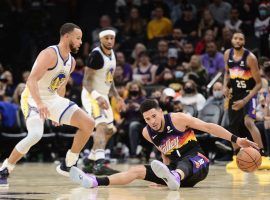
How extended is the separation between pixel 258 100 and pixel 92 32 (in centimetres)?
626

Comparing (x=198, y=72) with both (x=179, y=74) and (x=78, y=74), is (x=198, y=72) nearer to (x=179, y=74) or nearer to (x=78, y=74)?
(x=179, y=74)

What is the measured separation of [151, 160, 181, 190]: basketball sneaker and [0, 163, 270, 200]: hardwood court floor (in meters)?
0.09

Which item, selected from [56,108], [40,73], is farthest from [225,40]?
[40,73]

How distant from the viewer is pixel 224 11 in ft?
60.9

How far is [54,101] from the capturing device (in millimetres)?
9719

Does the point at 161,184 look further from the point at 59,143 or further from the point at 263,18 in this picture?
the point at 263,18

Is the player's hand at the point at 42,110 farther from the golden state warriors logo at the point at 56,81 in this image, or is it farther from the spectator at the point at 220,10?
the spectator at the point at 220,10

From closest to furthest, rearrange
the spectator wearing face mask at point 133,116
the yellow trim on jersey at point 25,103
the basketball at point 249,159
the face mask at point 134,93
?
the basketball at point 249,159 < the yellow trim on jersey at point 25,103 < the spectator wearing face mask at point 133,116 < the face mask at point 134,93

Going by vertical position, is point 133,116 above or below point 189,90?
below

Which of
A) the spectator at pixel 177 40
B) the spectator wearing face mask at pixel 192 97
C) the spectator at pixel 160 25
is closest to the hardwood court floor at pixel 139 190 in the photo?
the spectator wearing face mask at pixel 192 97

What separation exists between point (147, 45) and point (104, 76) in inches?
280

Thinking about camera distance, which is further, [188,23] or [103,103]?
[188,23]

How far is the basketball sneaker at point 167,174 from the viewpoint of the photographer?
8.08 meters

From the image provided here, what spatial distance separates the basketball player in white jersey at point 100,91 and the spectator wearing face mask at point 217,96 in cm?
405
